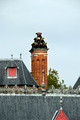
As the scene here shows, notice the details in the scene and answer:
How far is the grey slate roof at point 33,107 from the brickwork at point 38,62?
46.2 meters

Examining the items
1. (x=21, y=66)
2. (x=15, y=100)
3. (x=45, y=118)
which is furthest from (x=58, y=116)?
(x=21, y=66)

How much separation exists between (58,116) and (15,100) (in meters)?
5.21

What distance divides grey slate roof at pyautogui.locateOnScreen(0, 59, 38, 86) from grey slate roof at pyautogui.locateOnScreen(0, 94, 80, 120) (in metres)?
32.6

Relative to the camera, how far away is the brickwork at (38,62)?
3767 inches

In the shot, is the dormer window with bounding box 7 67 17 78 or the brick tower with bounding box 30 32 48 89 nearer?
the dormer window with bounding box 7 67 17 78

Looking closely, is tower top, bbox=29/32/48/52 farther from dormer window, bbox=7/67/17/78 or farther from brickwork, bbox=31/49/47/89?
dormer window, bbox=7/67/17/78

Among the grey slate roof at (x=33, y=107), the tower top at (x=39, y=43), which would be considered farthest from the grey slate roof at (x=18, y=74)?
the grey slate roof at (x=33, y=107)

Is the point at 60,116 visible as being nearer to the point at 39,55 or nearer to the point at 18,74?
the point at 18,74

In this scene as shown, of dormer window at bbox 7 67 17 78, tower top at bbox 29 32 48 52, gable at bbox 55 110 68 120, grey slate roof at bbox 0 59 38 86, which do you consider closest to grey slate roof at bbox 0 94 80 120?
gable at bbox 55 110 68 120

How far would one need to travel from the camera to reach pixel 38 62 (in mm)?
96438

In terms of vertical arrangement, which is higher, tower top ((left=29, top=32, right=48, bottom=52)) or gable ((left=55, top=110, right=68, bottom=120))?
tower top ((left=29, top=32, right=48, bottom=52))

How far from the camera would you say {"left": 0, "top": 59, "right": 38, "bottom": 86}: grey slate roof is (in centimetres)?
8212

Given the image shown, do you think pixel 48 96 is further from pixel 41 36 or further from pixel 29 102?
pixel 41 36

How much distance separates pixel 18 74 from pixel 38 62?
13.8m
